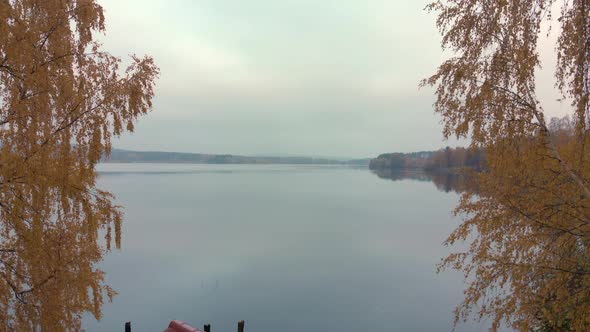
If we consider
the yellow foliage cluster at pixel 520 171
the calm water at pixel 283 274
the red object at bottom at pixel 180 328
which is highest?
the yellow foliage cluster at pixel 520 171

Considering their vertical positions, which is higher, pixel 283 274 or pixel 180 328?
pixel 180 328

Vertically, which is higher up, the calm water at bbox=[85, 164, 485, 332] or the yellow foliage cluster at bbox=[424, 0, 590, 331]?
the yellow foliage cluster at bbox=[424, 0, 590, 331]

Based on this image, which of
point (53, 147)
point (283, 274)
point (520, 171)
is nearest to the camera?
point (53, 147)

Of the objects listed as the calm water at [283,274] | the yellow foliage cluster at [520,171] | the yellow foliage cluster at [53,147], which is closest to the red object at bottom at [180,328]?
the calm water at [283,274]

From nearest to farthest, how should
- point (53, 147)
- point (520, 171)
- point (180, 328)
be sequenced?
point (53, 147) < point (520, 171) < point (180, 328)

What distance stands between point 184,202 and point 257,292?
37.5m

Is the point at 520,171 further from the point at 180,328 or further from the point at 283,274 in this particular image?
the point at 283,274

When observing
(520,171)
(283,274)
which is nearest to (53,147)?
(520,171)

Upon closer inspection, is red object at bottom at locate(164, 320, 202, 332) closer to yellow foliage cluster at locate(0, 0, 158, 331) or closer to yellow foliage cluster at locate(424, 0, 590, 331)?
yellow foliage cluster at locate(0, 0, 158, 331)

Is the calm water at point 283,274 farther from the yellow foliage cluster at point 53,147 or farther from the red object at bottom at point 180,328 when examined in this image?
the yellow foliage cluster at point 53,147

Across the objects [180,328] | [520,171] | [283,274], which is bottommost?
[283,274]

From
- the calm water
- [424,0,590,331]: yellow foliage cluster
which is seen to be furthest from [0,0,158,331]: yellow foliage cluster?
the calm water

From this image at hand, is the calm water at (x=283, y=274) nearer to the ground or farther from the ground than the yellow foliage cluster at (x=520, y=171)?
nearer to the ground

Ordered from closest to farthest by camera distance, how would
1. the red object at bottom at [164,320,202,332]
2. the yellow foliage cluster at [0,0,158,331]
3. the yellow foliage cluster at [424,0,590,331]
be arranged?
the yellow foliage cluster at [0,0,158,331], the yellow foliage cluster at [424,0,590,331], the red object at bottom at [164,320,202,332]
